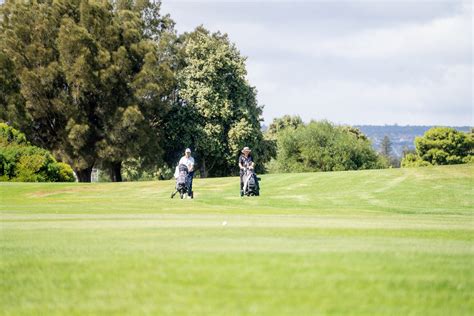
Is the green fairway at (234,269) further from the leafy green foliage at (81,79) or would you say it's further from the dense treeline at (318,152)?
the dense treeline at (318,152)

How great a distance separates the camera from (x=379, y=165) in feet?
346

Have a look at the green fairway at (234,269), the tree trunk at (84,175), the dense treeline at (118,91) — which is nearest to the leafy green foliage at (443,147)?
the dense treeline at (118,91)

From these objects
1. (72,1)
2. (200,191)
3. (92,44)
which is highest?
(72,1)

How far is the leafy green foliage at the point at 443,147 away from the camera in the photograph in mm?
111812

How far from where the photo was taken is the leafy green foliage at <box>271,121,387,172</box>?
95.6 meters

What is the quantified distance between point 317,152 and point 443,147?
27.9 meters

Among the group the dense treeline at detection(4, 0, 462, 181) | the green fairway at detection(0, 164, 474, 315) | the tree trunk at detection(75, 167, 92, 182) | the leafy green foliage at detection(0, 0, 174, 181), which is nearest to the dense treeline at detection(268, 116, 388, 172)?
the dense treeline at detection(4, 0, 462, 181)

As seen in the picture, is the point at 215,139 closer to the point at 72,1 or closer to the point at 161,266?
the point at 72,1

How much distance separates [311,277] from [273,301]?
110 centimetres

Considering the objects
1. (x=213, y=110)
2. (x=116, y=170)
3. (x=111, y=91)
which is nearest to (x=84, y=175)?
(x=116, y=170)

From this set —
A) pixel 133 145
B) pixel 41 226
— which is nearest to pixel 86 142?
pixel 133 145

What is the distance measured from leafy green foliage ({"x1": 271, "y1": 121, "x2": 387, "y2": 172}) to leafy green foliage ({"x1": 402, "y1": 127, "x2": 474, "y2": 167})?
16.9m

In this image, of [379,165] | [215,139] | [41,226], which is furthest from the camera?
[379,165]

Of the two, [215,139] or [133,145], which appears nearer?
[133,145]
